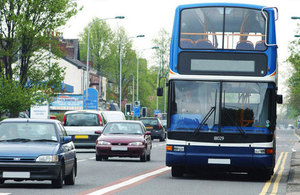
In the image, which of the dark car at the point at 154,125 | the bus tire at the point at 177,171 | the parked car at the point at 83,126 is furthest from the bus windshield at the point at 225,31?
the dark car at the point at 154,125

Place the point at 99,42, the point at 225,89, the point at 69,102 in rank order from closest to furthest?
the point at 225,89 < the point at 69,102 < the point at 99,42

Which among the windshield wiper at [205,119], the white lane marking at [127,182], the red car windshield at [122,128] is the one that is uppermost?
the windshield wiper at [205,119]

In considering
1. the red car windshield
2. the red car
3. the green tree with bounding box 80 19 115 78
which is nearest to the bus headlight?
the red car

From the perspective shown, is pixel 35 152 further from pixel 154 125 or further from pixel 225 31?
pixel 154 125

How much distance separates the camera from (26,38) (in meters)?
41.2

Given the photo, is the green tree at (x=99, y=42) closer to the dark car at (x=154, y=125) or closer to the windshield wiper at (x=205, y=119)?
the dark car at (x=154, y=125)

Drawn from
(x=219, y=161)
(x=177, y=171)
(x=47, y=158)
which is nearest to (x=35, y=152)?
(x=47, y=158)

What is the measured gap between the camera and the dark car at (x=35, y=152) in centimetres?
1495

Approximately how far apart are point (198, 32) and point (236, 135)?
8.53 ft

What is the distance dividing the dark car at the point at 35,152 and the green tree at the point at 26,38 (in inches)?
964

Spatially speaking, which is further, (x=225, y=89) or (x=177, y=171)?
(x=177, y=171)

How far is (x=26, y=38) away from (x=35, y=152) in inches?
1053

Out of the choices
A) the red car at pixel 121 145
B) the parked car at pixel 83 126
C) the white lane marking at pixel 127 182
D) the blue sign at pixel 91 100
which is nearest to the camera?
the white lane marking at pixel 127 182

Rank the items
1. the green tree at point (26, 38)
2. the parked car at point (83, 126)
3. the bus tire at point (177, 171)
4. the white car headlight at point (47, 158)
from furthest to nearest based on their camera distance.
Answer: the green tree at point (26, 38)
the parked car at point (83, 126)
the bus tire at point (177, 171)
the white car headlight at point (47, 158)
